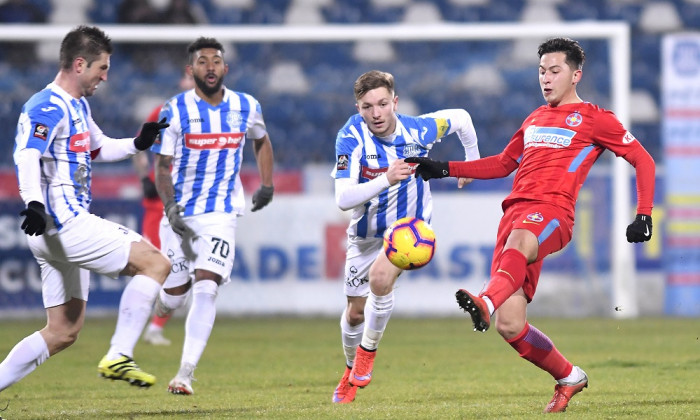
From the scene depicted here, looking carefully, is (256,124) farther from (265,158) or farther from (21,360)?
(21,360)

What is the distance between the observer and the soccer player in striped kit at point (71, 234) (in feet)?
17.5

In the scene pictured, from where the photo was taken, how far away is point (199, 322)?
6.57 m

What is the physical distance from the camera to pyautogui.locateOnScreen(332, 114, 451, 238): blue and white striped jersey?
20.5 feet

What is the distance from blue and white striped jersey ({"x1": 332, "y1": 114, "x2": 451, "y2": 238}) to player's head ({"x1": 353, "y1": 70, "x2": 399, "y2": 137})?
0.49 ft

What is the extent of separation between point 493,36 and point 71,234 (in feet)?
25.1

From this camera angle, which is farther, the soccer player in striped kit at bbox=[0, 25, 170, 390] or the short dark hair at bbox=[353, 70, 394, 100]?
the short dark hair at bbox=[353, 70, 394, 100]

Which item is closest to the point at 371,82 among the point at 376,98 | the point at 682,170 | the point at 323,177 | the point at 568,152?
the point at 376,98

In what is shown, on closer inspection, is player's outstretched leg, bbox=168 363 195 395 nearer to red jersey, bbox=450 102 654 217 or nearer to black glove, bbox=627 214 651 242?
red jersey, bbox=450 102 654 217

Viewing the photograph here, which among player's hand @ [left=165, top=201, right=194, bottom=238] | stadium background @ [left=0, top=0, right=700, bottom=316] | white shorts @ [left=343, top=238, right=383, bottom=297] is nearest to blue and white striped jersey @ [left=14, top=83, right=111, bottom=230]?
player's hand @ [left=165, top=201, right=194, bottom=238]

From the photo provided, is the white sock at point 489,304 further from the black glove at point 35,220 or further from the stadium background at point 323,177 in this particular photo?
the stadium background at point 323,177

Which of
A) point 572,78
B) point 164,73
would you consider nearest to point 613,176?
point 164,73

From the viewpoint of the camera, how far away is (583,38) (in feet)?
40.4

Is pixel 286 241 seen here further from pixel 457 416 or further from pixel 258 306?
pixel 457 416

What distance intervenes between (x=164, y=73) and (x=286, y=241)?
2.26 m
